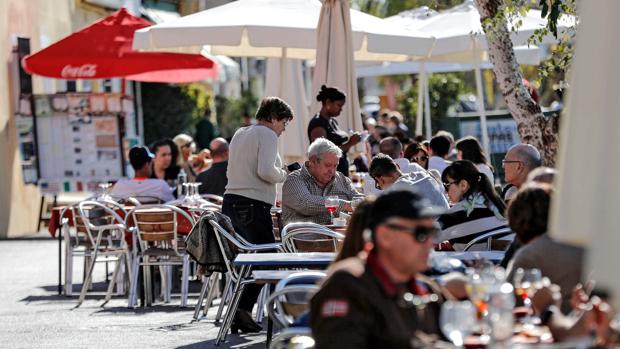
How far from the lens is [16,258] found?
20.2m

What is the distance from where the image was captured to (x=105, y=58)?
64.7 ft

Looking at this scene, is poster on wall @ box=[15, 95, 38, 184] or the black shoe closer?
the black shoe

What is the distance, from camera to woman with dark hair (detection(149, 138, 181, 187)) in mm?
17188

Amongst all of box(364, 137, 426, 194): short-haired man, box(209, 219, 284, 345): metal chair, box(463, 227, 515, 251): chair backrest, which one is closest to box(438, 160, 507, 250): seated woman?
box(463, 227, 515, 251): chair backrest

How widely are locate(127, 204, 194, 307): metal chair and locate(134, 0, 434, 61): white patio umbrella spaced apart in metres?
2.72

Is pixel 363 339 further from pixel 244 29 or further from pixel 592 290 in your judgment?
pixel 244 29

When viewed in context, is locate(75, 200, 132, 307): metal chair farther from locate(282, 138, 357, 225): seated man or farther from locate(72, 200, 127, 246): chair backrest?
locate(282, 138, 357, 225): seated man

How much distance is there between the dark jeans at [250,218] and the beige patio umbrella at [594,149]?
26.8ft

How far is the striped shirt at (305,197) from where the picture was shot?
11.9 meters

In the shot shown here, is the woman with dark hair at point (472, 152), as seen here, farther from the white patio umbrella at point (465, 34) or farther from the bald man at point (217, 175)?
the white patio umbrella at point (465, 34)

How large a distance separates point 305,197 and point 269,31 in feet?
14.1

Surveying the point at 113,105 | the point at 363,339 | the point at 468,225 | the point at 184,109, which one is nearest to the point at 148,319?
the point at 468,225

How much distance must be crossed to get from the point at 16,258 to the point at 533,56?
25.3 feet

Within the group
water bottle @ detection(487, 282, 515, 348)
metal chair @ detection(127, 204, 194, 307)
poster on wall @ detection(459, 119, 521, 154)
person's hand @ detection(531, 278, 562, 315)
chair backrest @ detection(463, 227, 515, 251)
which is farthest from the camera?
poster on wall @ detection(459, 119, 521, 154)
